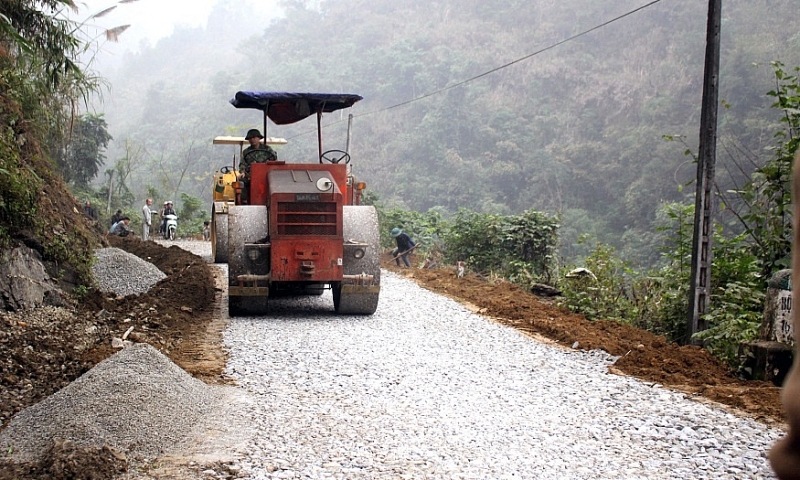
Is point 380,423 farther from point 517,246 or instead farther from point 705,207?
point 517,246

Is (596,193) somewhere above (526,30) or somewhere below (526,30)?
below

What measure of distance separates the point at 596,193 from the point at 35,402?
3744 centimetres

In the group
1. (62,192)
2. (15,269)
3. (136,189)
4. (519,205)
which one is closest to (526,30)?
(519,205)

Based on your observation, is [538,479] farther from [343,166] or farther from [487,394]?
[343,166]

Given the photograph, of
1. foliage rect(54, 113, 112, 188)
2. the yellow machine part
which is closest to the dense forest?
foliage rect(54, 113, 112, 188)

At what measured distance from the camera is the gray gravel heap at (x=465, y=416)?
184 inches

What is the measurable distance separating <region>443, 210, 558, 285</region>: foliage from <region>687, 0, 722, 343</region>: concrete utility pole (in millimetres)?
7109

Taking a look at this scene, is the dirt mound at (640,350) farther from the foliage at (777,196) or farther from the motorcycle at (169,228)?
the motorcycle at (169,228)

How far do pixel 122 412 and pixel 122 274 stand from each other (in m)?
7.14

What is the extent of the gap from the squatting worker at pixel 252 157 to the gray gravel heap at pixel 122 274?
6.67ft

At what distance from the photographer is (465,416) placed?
5.73 m

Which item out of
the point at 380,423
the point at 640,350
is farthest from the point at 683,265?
the point at 380,423

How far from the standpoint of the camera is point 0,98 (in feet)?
34.4

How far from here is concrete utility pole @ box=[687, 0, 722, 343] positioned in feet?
27.0
